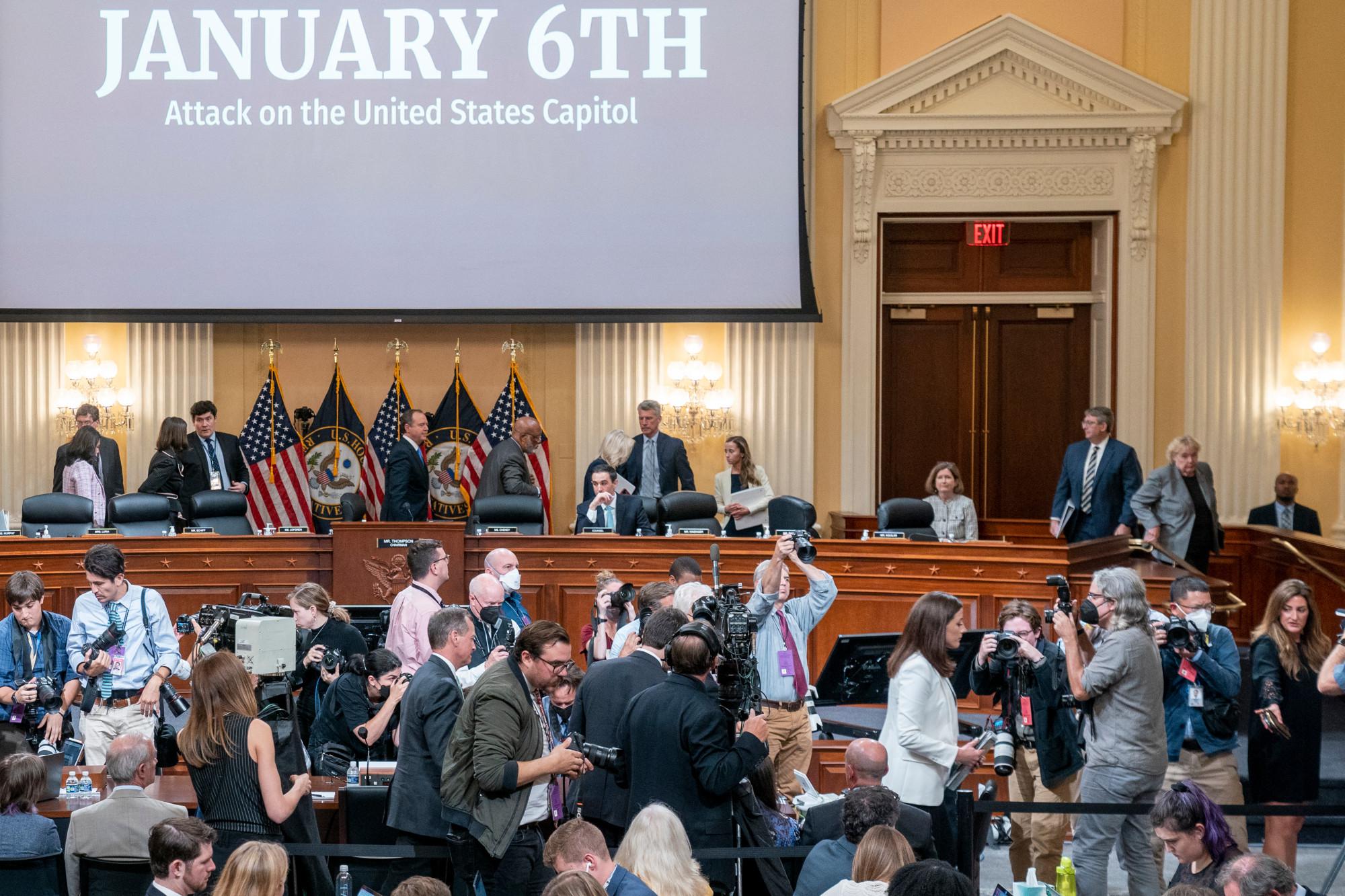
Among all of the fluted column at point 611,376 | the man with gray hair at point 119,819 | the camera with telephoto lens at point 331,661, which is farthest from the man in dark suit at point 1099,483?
the man with gray hair at point 119,819

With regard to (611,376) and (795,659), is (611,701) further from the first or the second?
(611,376)

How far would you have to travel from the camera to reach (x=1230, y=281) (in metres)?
11.9

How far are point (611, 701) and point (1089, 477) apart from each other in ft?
19.5

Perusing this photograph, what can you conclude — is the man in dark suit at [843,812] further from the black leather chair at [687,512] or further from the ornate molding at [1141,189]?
the ornate molding at [1141,189]

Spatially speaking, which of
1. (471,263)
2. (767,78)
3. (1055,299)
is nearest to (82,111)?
(471,263)

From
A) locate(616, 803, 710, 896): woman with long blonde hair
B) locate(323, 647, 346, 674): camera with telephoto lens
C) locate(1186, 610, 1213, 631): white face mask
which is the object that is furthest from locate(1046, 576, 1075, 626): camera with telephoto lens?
locate(323, 647, 346, 674): camera with telephoto lens

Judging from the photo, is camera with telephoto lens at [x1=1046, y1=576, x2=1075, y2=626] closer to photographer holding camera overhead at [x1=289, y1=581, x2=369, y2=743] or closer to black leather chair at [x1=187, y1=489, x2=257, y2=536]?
photographer holding camera overhead at [x1=289, y1=581, x2=369, y2=743]

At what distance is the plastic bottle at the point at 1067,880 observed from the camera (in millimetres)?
5254

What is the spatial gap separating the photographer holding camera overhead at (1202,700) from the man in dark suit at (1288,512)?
19.7 feet

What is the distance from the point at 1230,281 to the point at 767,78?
398 centimetres

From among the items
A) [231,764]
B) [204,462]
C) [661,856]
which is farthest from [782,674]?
[204,462]

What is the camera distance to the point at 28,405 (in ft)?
39.2

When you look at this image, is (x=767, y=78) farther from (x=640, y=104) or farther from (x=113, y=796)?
(x=113, y=796)

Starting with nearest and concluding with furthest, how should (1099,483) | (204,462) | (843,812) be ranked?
1. (843,812)
2. (1099,483)
3. (204,462)
